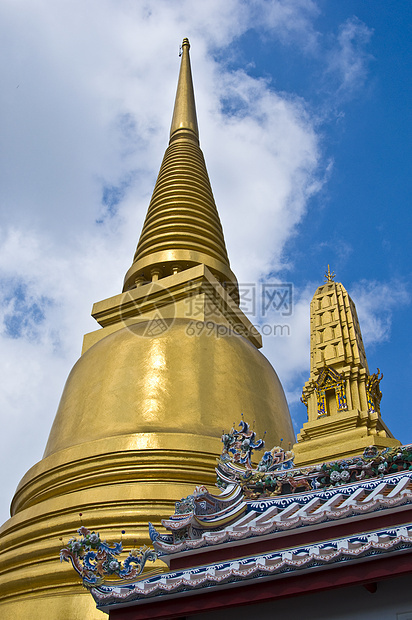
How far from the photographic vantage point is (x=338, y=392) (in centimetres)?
752

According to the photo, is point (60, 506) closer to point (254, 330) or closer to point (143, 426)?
point (143, 426)

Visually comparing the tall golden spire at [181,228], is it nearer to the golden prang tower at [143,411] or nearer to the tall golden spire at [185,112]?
the golden prang tower at [143,411]

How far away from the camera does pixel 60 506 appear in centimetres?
869

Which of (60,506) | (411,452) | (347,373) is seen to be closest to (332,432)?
(347,373)

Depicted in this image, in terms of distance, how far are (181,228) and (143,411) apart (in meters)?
5.18

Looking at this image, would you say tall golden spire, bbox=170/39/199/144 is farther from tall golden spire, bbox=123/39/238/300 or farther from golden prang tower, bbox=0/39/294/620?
golden prang tower, bbox=0/39/294/620

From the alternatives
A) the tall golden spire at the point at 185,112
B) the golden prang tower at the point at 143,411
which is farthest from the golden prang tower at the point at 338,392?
the tall golden spire at the point at 185,112

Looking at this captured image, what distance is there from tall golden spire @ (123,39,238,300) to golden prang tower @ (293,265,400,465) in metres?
4.87

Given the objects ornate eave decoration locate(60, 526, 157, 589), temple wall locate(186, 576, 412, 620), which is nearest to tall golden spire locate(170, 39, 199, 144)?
ornate eave decoration locate(60, 526, 157, 589)

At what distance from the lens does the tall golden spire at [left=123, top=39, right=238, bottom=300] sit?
1309 centimetres

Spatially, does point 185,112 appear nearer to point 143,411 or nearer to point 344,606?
point 143,411

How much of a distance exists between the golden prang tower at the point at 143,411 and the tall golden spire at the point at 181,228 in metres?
0.04

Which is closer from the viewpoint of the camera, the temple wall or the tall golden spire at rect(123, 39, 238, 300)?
the temple wall

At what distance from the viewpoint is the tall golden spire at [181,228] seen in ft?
43.0
